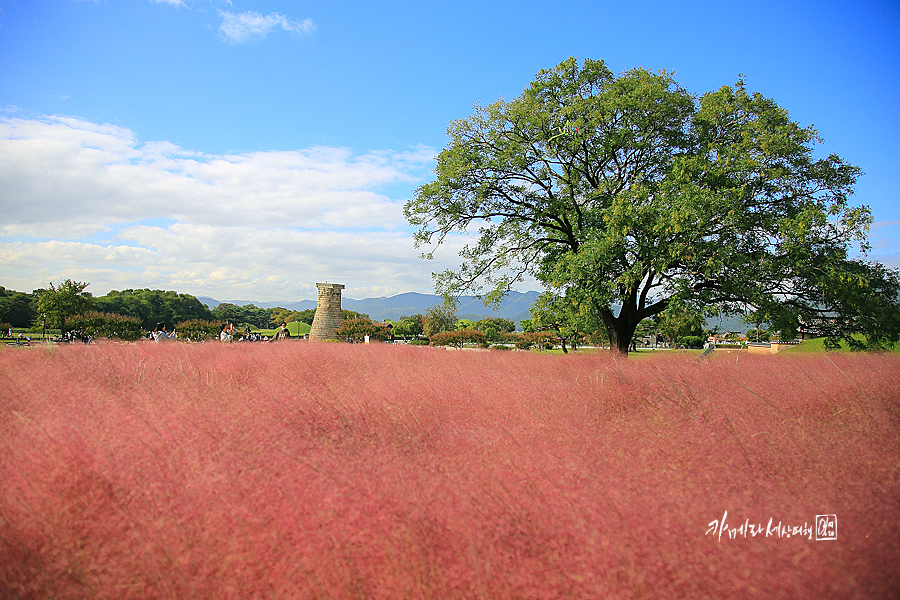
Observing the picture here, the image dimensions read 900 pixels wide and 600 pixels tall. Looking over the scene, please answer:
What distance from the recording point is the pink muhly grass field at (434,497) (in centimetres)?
195

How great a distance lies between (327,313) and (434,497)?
24.8 m

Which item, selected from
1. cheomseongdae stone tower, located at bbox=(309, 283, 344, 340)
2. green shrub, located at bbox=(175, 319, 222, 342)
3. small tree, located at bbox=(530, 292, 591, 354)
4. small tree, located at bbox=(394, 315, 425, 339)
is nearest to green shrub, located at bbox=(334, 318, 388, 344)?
cheomseongdae stone tower, located at bbox=(309, 283, 344, 340)

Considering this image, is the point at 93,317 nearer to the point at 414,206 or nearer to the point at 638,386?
the point at 414,206

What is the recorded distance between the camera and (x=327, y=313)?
2625cm

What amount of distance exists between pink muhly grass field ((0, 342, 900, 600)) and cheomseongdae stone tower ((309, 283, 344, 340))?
72.5 ft

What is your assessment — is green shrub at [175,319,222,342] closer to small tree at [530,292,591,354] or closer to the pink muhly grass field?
small tree at [530,292,591,354]

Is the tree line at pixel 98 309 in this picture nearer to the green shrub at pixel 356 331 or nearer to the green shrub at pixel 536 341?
the green shrub at pixel 356 331

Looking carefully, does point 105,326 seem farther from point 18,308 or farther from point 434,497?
point 18,308

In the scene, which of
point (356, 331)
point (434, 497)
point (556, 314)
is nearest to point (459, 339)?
point (356, 331)

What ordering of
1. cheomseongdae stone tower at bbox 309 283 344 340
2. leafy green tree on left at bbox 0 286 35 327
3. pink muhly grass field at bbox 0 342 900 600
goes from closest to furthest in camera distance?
pink muhly grass field at bbox 0 342 900 600 < cheomseongdae stone tower at bbox 309 283 344 340 < leafy green tree on left at bbox 0 286 35 327

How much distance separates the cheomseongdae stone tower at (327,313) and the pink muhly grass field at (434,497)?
22098 mm

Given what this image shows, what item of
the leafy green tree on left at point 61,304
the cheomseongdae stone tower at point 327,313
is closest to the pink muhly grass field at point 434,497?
the cheomseongdae stone tower at point 327,313

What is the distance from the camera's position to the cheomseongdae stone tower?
25859mm

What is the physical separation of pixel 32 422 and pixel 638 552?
382 centimetres
